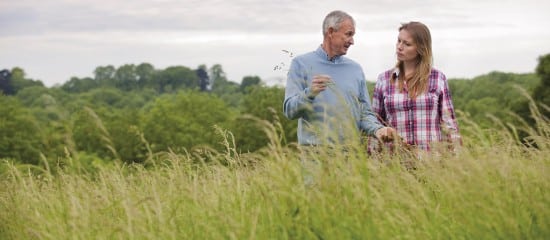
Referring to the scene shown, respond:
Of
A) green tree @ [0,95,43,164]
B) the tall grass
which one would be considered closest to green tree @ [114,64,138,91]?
green tree @ [0,95,43,164]

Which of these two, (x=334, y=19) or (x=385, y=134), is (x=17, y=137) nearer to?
(x=334, y=19)

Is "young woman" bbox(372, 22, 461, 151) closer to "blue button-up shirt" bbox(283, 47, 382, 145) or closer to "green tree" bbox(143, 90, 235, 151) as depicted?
"blue button-up shirt" bbox(283, 47, 382, 145)

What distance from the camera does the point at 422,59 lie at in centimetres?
631

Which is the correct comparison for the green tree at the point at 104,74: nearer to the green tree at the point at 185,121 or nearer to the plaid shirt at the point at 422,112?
the green tree at the point at 185,121

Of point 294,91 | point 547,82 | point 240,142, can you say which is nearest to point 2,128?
point 240,142

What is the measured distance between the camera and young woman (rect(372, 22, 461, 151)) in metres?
6.22

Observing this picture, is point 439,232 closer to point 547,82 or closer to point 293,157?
point 293,157

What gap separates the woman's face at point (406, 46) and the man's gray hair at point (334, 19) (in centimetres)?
42

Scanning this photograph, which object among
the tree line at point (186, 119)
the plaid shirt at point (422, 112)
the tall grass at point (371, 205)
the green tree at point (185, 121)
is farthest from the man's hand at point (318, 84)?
the green tree at point (185, 121)

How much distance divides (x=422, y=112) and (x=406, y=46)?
552 mm

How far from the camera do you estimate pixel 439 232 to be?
13.5 ft

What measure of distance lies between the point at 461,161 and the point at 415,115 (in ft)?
6.16

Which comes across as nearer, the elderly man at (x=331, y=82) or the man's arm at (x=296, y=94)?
the man's arm at (x=296, y=94)

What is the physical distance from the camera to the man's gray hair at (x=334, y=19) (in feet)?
20.2
